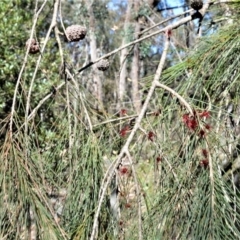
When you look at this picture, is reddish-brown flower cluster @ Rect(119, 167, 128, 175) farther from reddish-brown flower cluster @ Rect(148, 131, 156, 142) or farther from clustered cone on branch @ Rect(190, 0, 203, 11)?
clustered cone on branch @ Rect(190, 0, 203, 11)

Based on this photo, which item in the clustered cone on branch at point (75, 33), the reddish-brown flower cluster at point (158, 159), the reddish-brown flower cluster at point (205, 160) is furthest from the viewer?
the clustered cone on branch at point (75, 33)

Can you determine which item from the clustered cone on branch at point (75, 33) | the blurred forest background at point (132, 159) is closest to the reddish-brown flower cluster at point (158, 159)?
the blurred forest background at point (132, 159)

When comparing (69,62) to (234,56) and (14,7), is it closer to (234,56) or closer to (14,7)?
(234,56)

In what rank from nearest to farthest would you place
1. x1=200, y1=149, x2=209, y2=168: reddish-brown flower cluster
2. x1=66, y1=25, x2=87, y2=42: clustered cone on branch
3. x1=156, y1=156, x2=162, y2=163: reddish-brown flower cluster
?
x1=200, y1=149, x2=209, y2=168: reddish-brown flower cluster, x1=156, y1=156, x2=162, y2=163: reddish-brown flower cluster, x1=66, y1=25, x2=87, y2=42: clustered cone on branch

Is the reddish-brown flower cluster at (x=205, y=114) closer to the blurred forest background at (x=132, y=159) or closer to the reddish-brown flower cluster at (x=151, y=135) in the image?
the blurred forest background at (x=132, y=159)

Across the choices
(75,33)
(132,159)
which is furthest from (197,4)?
(132,159)

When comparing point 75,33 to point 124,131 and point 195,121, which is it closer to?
point 124,131

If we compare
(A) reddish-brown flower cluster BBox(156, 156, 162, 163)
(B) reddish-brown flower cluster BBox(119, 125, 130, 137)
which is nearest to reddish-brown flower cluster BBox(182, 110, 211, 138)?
(A) reddish-brown flower cluster BBox(156, 156, 162, 163)

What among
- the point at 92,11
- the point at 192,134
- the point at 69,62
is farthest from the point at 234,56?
the point at 92,11

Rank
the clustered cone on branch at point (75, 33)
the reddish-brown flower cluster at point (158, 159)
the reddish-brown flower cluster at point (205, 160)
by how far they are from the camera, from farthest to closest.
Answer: the clustered cone on branch at point (75, 33) < the reddish-brown flower cluster at point (158, 159) < the reddish-brown flower cluster at point (205, 160)

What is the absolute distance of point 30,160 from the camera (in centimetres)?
111

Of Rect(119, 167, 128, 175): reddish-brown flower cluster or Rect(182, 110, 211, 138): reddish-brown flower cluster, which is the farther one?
Rect(119, 167, 128, 175): reddish-brown flower cluster

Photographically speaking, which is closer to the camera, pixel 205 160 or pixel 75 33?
pixel 205 160

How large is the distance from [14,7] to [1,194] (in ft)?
11.2
